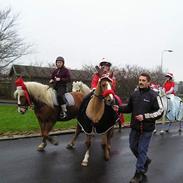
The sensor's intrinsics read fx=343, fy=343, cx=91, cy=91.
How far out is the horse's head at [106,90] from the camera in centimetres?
663

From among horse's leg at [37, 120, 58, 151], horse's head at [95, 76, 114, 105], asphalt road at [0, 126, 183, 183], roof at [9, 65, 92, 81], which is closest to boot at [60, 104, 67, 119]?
horse's leg at [37, 120, 58, 151]

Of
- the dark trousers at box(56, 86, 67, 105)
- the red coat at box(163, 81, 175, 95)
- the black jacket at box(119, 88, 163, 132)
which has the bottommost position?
the red coat at box(163, 81, 175, 95)

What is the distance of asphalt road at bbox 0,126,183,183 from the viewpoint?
21.1 feet

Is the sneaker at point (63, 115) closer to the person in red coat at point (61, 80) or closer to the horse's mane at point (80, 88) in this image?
the person in red coat at point (61, 80)

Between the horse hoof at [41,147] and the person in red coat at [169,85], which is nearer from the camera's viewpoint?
the horse hoof at [41,147]

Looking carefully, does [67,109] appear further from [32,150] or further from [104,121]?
[104,121]

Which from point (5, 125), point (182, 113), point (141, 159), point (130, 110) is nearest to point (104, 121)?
point (130, 110)

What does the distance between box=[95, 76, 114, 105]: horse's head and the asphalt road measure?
1.48m

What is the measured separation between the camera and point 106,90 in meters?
6.76

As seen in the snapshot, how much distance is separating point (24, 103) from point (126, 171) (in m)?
3.18

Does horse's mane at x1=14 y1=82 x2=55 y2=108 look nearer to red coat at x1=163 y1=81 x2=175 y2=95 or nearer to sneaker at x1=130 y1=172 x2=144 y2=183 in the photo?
sneaker at x1=130 y1=172 x2=144 y2=183

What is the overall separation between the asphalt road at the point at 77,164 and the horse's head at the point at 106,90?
4.87 feet

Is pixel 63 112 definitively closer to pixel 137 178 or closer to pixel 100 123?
pixel 100 123

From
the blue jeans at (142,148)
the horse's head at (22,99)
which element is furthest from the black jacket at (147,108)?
the horse's head at (22,99)
